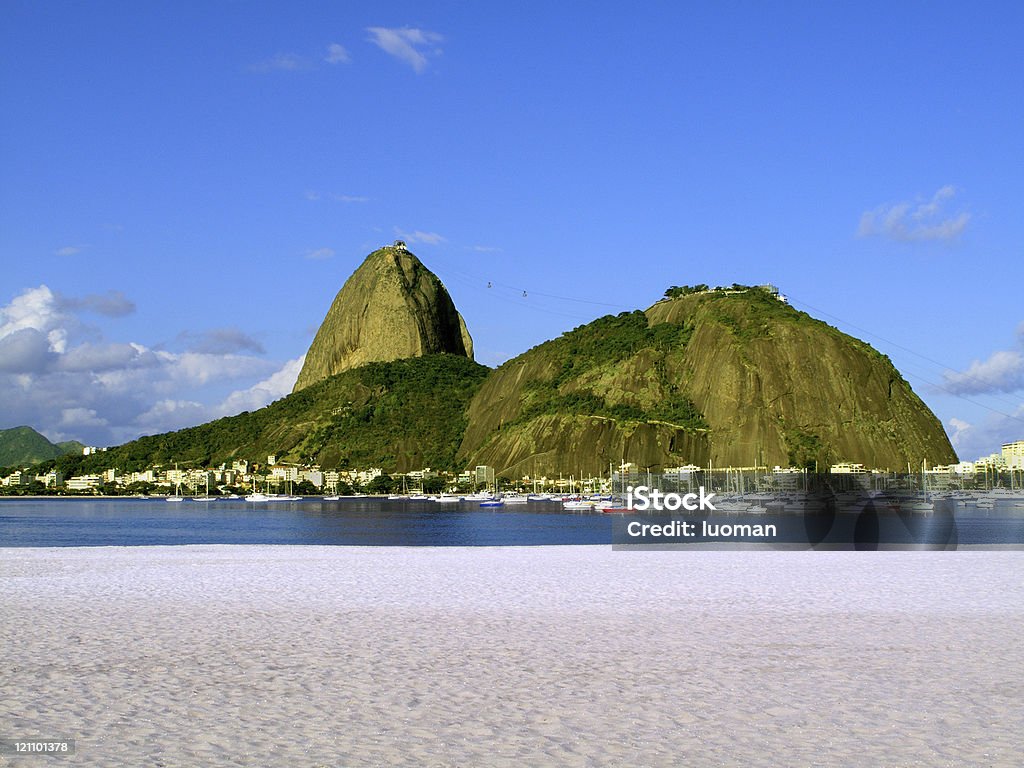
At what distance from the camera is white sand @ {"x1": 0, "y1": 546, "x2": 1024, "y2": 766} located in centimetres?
1069

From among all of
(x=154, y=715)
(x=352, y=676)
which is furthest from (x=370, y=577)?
(x=154, y=715)

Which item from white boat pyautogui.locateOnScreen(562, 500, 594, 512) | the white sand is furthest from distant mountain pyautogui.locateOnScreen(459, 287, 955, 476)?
the white sand

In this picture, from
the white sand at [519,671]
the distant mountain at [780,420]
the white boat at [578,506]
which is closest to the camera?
the white sand at [519,671]

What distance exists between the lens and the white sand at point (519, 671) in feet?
35.1

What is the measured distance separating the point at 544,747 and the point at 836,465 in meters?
172

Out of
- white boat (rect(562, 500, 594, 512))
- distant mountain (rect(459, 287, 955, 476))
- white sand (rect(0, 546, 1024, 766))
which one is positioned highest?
distant mountain (rect(459, 287, 955, 476))

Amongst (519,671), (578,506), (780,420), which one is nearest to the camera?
(519,671)

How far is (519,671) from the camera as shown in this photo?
14641 mm

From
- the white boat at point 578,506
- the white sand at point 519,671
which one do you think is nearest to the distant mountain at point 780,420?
the white boat at point 578,506

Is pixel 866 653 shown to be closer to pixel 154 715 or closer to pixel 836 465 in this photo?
pixel 154 715

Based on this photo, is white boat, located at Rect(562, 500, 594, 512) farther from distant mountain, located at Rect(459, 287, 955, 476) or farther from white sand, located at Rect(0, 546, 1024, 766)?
white sand, located at Rect(0, 546, 1024, 766)

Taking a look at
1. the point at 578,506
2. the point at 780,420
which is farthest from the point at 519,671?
the point at 780,420

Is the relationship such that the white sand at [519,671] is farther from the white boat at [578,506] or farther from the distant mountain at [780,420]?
the distant mountain at [780,420]

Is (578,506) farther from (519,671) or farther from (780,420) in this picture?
(519,671)
